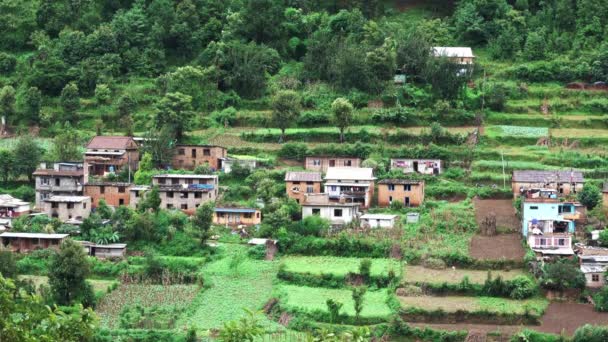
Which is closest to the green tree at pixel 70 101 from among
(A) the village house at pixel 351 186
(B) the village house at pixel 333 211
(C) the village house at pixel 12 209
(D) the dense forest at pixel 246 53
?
(D) the dense forest at pixel 246 53

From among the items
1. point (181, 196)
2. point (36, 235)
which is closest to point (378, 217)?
point (181, 196)

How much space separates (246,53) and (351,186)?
986 centimetres

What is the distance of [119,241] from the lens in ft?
116

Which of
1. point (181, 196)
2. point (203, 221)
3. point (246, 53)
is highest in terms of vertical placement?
point (246, 53)

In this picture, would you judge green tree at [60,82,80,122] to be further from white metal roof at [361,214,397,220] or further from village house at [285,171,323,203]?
white metal roof at [361,214,397,220]

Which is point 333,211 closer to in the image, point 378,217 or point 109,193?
point 378,217

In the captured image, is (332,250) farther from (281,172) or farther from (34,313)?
(34,313)

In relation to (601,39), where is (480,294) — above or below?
below

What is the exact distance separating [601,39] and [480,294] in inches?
739

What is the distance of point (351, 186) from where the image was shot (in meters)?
37.8

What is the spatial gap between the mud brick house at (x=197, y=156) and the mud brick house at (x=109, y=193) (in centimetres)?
320

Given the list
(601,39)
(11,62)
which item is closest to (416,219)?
(601,39)

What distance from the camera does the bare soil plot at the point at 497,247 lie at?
33531mm

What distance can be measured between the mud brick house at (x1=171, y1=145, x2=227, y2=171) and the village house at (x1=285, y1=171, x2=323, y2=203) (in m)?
3.44
